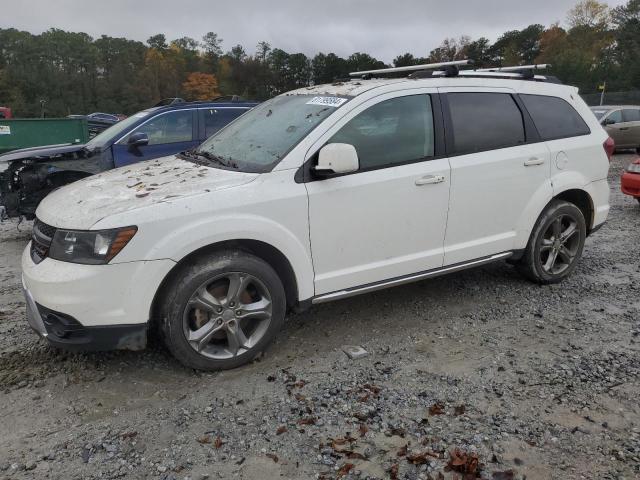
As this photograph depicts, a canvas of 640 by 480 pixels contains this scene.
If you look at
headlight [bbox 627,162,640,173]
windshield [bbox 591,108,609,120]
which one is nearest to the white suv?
headlight [bbox 627,162,640,173]

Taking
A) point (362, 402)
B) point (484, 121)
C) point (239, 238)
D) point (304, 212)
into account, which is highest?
point (484, 121)

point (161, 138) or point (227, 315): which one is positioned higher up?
point (161, 138)

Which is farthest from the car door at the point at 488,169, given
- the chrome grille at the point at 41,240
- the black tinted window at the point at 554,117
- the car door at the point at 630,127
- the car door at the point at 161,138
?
the car door at the point at 630,127

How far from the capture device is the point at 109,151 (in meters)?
7.18

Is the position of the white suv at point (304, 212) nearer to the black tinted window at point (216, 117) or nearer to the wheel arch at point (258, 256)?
the wheel arch at point (258, 256)

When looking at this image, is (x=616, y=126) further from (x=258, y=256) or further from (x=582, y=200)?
(x=258, y=256)

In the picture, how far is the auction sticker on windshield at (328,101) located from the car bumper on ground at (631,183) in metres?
6.55

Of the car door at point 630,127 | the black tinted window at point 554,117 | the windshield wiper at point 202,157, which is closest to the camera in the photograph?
the windshield wiper at point 202,157

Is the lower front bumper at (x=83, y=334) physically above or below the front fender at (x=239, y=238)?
below

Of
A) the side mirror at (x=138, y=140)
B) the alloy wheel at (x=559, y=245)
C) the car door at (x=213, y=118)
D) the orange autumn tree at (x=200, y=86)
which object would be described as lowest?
the alloy wheel at (x=559, y=245)

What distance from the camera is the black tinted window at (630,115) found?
53.7ft

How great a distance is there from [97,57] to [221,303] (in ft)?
373

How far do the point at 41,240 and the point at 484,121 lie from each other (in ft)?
11.3

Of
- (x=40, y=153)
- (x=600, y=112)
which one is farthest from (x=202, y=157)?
(x=600, y=112)
